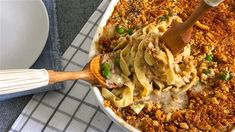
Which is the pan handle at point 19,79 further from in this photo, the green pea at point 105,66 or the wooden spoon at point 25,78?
the green pea at point 105,66

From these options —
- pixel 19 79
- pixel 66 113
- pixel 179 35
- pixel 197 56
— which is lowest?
pixel 66 113

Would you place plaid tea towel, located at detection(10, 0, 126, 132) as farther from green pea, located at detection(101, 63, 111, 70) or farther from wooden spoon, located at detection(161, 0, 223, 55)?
wooden spoon, located at detection(161, 0, 223, 55)

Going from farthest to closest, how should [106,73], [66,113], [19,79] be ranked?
[66,113] < [106,73] < [19,79]

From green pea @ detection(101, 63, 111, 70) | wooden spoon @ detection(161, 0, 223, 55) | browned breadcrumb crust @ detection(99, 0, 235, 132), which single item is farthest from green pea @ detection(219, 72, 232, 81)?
green pea @ detection(101, 63, 111, 70)

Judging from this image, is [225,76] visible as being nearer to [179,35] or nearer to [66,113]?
[179,35]

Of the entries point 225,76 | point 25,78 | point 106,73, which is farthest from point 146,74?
point 25,78

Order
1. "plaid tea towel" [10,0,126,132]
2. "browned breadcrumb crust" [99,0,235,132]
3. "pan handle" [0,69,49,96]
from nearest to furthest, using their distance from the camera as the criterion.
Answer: "pan handle" [0,69,49,96] < "browned breadcrumb crust" [99,0,235,132] < "plaid tea towel" [10,0,126,132]

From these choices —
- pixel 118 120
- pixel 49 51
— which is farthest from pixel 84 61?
pixel 118 120
